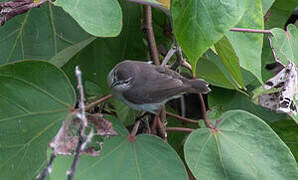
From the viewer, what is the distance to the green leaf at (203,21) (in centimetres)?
77

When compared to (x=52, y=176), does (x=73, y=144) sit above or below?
above

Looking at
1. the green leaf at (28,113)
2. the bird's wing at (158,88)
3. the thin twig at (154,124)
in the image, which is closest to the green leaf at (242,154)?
the thin twig at (154,124)

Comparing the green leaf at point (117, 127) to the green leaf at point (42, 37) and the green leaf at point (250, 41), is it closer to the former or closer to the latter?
the green leaf at point (42, 37)

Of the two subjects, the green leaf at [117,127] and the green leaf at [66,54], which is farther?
the green leaf at [66,54]

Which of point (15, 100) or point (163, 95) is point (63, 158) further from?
point (163, 95)

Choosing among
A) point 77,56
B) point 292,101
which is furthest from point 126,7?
point 292,101

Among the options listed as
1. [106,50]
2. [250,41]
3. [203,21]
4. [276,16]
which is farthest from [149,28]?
[276,16]

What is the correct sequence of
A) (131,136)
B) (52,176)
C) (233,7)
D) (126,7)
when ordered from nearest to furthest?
(233,7) < (52,176) < (131,136) < (126,7)

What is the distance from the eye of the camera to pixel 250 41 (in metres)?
1.03

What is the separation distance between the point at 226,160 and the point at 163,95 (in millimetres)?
325

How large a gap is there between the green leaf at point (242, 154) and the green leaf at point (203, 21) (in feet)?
1.09

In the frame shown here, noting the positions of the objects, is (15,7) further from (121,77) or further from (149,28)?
(121,77)

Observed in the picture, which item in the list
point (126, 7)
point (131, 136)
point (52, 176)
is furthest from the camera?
point (126, 7)

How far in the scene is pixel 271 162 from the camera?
107 cm
